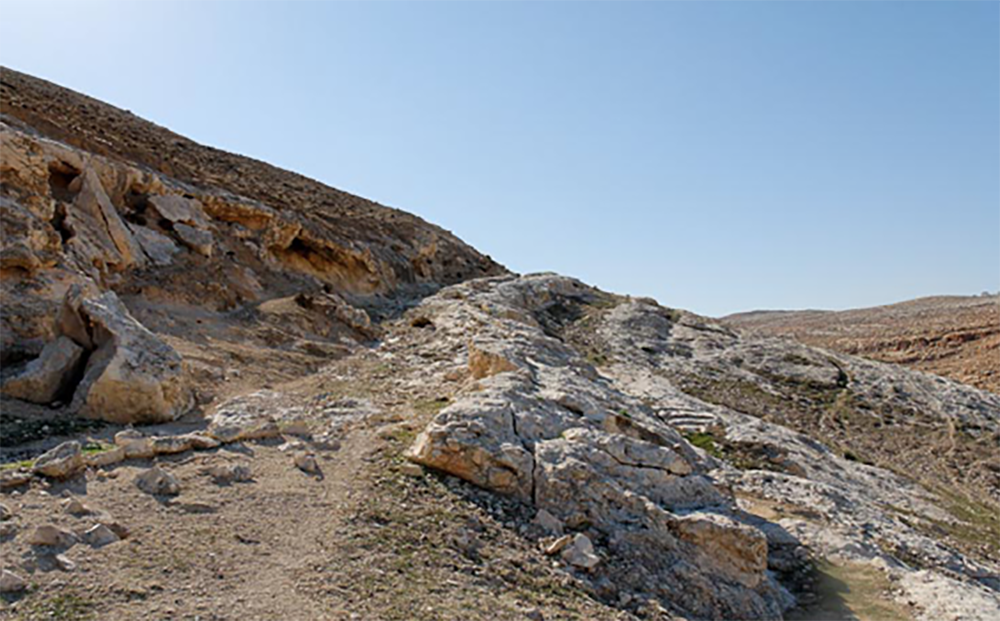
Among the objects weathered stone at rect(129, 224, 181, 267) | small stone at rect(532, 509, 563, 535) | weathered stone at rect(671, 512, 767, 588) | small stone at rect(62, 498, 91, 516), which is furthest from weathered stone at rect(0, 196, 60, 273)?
weathered stone at rect(671, 512, 767, 588)

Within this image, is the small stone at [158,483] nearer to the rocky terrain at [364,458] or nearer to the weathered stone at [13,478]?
the rocky terrain at [364,458]

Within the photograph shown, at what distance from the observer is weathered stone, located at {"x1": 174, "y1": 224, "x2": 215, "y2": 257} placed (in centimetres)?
1942

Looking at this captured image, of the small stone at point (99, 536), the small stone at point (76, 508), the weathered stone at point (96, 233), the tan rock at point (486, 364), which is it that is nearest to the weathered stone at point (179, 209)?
the weathered stone at point (96, 233)

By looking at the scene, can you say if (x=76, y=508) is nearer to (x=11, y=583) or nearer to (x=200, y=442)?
(x=11, y=583)

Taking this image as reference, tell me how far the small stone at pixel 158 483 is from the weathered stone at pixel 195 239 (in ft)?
45.6

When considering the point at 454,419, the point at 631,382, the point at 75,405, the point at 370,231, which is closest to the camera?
the point at 454,419

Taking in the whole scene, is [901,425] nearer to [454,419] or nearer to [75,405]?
[454,419]

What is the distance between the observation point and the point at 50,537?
5.42 meters

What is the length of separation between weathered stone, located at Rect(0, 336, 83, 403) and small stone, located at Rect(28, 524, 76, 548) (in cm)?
551

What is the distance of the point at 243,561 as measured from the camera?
5816mm

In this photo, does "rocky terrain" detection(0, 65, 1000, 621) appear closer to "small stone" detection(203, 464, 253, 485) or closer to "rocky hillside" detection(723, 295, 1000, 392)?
"small stone" detection(203, 464, 253, 485)

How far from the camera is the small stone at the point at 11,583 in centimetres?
473

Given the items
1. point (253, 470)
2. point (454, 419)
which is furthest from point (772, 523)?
point (253, 470)

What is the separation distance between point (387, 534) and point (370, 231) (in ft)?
91.8
